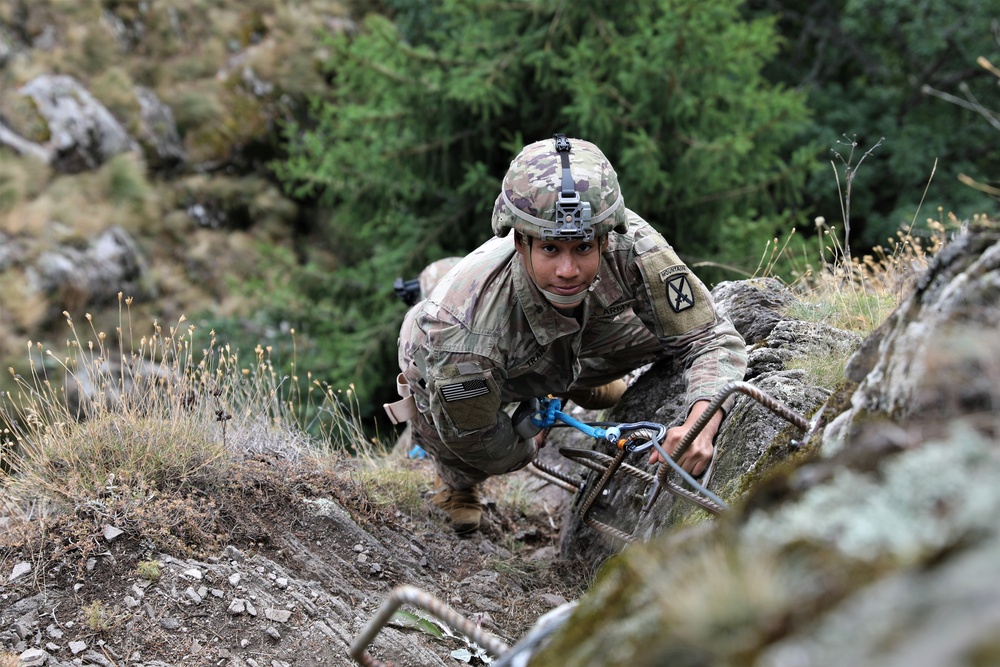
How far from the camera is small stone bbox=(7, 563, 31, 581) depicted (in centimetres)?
343

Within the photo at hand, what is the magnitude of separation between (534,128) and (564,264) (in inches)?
279

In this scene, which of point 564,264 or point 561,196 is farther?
point 564,264

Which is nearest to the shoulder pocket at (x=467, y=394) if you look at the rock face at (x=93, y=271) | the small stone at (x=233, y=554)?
the small stone at (x=233, y=554)

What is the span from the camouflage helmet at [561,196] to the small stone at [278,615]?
5.93 feet

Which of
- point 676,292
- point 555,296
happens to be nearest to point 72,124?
point 555,296

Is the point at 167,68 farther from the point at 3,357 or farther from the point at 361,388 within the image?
the point at 361,388

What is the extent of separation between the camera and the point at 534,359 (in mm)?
4207

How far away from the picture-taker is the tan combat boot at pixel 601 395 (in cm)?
526

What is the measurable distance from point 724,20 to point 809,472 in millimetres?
8672

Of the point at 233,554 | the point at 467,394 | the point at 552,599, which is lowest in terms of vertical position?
the point at 552,599

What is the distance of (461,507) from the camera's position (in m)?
4.94

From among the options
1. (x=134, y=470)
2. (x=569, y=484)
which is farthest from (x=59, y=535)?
(x=569, y=484)

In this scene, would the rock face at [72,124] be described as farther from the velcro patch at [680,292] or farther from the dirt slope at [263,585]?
the velcro patch at [680,292]

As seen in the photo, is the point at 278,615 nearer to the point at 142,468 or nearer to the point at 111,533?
the point at 111,533
